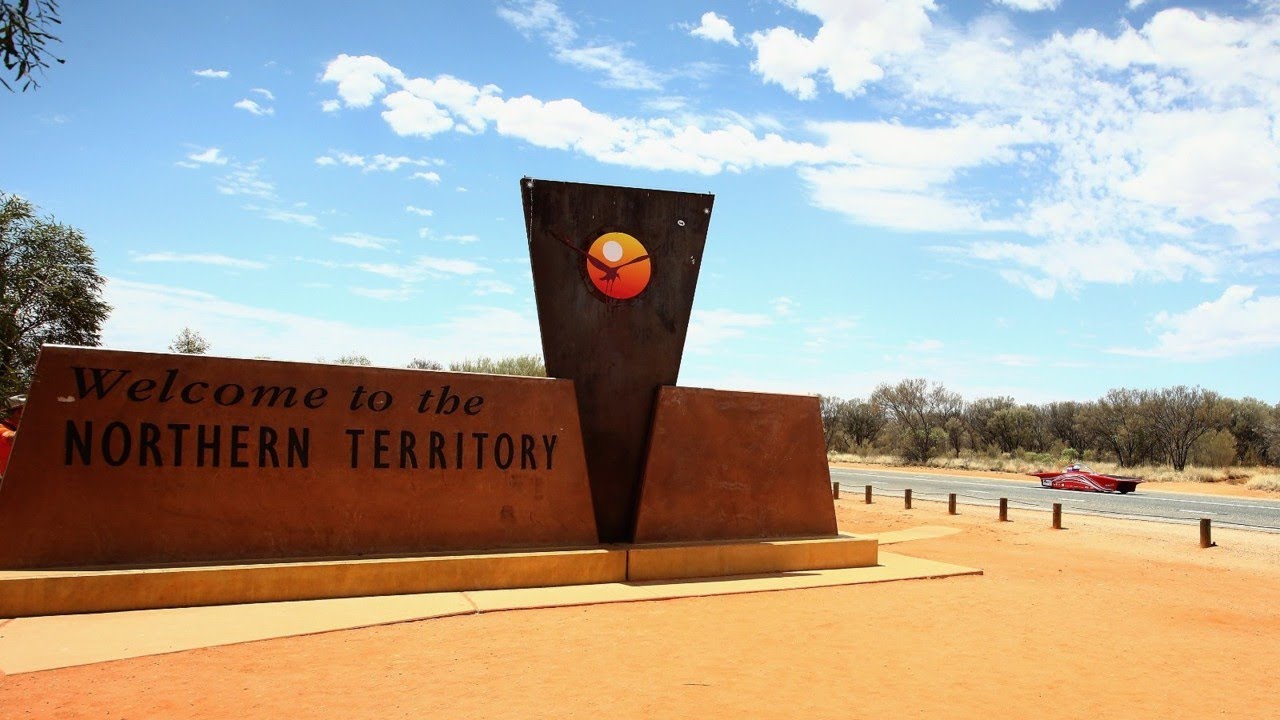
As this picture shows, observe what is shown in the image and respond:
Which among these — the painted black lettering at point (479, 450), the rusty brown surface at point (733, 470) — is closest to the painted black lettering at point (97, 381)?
the painted black lettering at point (479, 450)

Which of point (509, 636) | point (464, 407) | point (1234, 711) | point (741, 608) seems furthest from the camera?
point (464, 407)

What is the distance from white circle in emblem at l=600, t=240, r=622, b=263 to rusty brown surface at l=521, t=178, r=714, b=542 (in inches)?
6.3

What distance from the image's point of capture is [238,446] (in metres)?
7.89

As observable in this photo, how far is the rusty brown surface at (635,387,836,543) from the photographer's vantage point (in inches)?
388

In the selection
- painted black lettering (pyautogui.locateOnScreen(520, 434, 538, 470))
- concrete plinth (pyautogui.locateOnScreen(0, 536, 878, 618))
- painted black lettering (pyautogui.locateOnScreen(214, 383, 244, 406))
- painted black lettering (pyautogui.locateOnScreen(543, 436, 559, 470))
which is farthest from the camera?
painted black lettering (pyautogui.locateOnScreen(543, 436, 559, 470))

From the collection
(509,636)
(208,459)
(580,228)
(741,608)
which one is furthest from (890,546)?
(208,459)

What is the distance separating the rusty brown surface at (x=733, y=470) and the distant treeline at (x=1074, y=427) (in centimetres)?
4288

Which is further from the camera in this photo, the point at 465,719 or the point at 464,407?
the point at 464,407

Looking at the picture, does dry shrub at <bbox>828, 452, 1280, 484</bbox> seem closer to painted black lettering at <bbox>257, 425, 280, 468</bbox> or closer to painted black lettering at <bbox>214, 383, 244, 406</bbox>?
painted black lettering at <bbox>257, 425, 280, 468</bbox>

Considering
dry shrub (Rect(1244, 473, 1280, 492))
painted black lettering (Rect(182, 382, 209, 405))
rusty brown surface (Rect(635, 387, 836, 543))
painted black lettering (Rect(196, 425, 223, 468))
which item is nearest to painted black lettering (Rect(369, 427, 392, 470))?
painted black lettering (Rect(196, 425, 223, 468))

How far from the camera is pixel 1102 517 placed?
811 inches

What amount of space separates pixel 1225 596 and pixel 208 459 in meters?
11.4

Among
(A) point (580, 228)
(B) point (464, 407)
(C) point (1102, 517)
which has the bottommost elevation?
(C) point (1102, 517)

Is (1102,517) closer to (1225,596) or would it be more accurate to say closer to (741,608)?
(1225,596)
